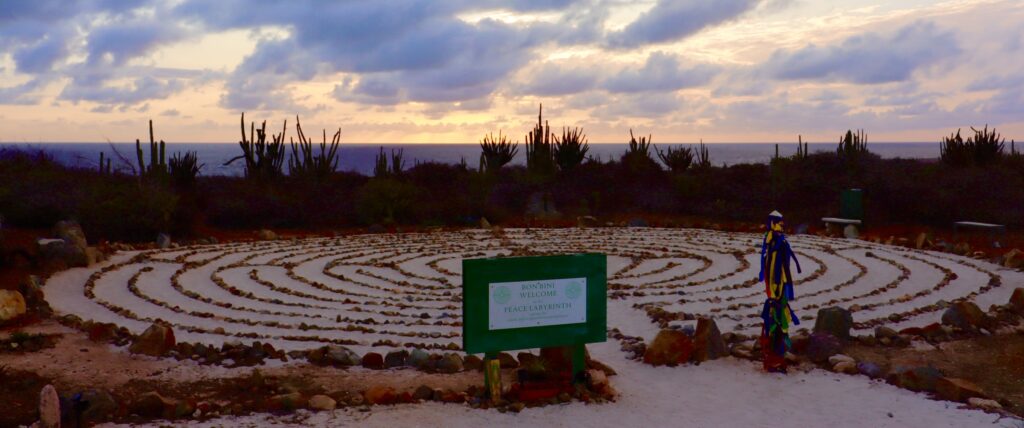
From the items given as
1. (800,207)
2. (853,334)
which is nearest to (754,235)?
(800,207)

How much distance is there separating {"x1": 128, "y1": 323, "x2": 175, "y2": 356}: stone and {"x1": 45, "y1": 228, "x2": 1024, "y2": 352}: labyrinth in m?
0.75

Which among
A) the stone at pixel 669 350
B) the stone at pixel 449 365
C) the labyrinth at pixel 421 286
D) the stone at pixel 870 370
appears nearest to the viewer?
the stone at pixel 870 370

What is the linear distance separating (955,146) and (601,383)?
2587cm

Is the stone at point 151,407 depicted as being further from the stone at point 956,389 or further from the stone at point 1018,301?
the stone at point 1018,301

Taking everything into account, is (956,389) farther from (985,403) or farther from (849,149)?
(849,149)

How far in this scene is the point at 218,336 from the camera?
Answer: 1045cm

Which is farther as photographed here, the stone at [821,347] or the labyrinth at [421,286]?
the labyrinth at [421,286]

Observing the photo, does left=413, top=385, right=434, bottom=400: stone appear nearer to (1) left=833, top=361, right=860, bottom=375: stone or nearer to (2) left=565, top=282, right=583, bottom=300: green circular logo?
(2) left=565, top=282, right=583, bottom=300: green circular logo

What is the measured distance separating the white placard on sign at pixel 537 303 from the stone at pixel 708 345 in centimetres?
164

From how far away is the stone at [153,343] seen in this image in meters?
9.24

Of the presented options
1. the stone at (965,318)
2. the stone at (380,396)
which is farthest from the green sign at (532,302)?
the stone at (965,318)

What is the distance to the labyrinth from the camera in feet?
36.3

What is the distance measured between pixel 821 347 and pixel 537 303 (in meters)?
3.20

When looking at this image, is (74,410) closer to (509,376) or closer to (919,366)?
(509,376)
